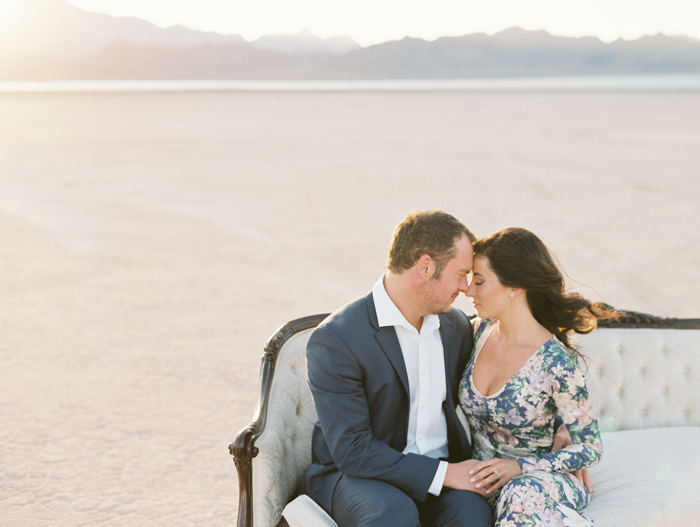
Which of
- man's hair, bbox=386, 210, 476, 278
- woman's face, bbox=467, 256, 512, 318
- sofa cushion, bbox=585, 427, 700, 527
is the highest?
man's hair, bbox=386, 210, 476, 278

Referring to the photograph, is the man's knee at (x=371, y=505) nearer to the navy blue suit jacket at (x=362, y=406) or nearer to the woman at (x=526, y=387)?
the navy blue suit jacket at (x=362, y=406)

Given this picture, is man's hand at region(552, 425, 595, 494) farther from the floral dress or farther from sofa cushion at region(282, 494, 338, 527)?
sofa cushion at region(282, 494, 338, 527)

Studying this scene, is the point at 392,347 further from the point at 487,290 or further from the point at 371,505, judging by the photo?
the point at 371,505

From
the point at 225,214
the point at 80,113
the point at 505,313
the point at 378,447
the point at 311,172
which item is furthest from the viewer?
the point at 80,113

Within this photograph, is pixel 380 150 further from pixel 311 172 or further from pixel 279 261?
pixel 279 261

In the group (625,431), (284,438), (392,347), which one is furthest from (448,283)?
(625,431)

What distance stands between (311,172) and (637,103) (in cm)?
3466

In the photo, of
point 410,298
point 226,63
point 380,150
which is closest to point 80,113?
point 380,150

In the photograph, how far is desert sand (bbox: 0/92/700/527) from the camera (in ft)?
→ 17.3

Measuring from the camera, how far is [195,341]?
7664mm

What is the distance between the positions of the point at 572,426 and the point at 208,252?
936 cm

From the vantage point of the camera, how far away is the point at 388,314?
3.18 meters

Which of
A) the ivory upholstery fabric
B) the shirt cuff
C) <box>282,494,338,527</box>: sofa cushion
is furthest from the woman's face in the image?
<box>282,494,338,527</box>: sofa cushion

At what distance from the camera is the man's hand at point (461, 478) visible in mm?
3010
